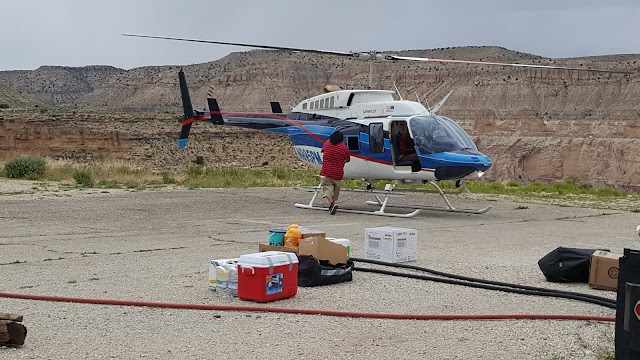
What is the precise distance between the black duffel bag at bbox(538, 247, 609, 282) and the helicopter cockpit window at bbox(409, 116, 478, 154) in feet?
28.9

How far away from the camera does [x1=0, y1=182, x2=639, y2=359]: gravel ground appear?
670 cm

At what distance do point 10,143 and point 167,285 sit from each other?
1815 inches

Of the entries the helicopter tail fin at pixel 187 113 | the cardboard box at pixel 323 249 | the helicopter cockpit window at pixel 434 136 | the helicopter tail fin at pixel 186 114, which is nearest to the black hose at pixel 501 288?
the cardboard box at pixel 323 249

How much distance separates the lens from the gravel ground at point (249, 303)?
6699mm

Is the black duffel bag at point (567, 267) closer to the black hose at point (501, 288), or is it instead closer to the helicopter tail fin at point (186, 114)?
the black hose at point (501, 288)

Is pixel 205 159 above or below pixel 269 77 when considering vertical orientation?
below

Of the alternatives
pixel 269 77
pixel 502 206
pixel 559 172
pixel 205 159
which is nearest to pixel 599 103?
pixel 559 172

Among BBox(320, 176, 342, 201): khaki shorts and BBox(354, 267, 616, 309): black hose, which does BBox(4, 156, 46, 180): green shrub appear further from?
BBox(354, 267, 616, 309): black hose

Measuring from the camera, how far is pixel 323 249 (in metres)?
9.62

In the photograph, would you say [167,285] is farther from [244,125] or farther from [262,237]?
[244,125]

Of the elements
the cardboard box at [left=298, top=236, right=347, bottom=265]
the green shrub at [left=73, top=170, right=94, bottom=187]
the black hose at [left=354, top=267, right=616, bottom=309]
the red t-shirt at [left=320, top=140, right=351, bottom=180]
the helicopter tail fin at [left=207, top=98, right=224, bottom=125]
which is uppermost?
the helicopter tail fin at [left=207, top=98, right=224, bottom=125]

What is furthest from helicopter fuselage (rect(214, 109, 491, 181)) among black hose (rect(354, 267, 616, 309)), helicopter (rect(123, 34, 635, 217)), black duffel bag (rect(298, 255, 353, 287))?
black duffel bag (rect(298, 255, 353, 287))

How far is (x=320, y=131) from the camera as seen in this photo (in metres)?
21.1

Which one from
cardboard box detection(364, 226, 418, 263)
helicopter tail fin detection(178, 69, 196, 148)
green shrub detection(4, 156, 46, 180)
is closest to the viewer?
cardboard box detection(364, 226, 418, 263)
